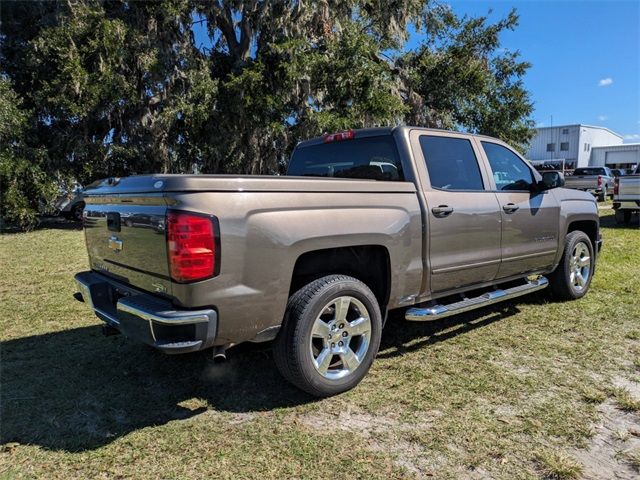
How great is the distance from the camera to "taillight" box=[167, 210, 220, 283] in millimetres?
2730

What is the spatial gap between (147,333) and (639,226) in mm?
13951

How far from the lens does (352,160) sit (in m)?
4.42

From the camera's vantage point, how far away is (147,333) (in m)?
2.85

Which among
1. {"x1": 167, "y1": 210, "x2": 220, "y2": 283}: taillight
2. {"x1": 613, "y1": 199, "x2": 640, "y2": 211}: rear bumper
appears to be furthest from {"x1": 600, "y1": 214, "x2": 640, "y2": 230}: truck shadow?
{"x1": 167, "y1": 210, "x2": 220, "y2": 283}: taillight

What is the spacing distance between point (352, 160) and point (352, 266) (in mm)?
1167

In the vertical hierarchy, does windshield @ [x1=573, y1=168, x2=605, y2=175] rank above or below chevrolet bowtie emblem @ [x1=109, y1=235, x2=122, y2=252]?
above

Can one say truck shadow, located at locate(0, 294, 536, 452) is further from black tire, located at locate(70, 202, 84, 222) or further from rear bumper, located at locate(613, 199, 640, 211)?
black tire, located at locate(70, 202, 84, 222)

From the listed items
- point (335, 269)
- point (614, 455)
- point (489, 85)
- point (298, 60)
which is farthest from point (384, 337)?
point (489, 85)

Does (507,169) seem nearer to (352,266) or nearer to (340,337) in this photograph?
(352,266)

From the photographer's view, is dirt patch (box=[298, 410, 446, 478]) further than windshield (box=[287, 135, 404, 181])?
No

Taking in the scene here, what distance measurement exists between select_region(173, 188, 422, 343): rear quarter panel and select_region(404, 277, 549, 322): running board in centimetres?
69

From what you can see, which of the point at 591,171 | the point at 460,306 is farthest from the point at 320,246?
the point at 591,171

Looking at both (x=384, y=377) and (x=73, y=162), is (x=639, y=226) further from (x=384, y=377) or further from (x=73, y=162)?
(x=73, y=162)

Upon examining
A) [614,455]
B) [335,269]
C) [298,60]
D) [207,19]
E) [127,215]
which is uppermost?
[207,19]
